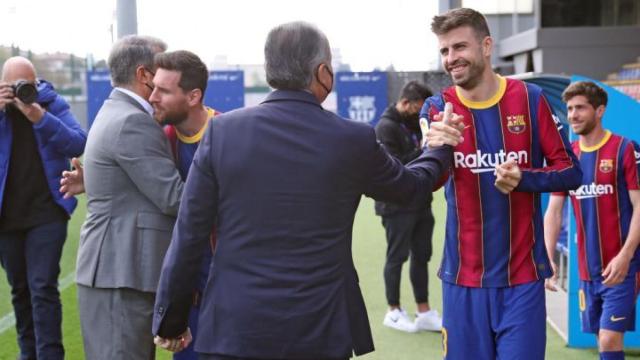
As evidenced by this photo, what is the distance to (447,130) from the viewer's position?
320 centimetres

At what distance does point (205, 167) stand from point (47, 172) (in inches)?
110

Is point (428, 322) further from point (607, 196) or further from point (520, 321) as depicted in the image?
point (520, 321)

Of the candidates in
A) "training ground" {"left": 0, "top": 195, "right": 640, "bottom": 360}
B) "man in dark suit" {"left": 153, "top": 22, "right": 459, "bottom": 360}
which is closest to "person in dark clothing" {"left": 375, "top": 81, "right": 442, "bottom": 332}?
"training ground" {"left": 0, "top": 195, "right": 640, "bottom": 360}

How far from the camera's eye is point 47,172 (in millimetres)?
5180

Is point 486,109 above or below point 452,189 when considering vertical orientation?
above

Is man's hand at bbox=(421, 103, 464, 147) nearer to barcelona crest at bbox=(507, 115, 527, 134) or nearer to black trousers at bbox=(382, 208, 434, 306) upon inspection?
barcelona crest at bbox=(507, 115, 527, 134)

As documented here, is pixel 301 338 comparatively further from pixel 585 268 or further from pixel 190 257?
pixel 585 268

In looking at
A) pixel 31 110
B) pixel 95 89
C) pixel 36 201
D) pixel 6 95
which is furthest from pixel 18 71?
pixel 95 89

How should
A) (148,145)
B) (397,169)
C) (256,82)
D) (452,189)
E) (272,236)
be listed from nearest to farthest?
(272,236) → (397,169) → (148,145) → (452,189) → (256,82)

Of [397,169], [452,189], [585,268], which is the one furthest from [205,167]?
[585,268]

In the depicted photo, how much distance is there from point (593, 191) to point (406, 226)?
2.05m

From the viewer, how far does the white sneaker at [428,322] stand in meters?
6.95

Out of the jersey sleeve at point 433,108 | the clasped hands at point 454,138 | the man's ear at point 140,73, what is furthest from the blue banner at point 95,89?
the clasped hands at point 454,138

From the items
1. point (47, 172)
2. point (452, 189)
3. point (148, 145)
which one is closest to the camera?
point (148, 145)
